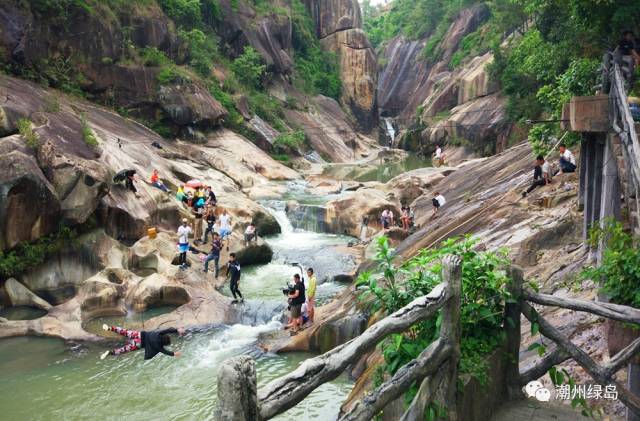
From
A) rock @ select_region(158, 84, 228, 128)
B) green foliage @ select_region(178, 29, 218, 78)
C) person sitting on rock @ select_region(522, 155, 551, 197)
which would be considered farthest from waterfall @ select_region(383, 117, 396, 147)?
person sitting on rock @ select_region(522, 155, 551, 197)

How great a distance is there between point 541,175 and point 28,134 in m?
14.2

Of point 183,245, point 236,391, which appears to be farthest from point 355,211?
point 236,391

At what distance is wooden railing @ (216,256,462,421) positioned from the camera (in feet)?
9.95

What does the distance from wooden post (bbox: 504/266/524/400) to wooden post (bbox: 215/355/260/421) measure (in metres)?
2.70

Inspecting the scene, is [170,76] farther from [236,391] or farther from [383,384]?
[236,391]

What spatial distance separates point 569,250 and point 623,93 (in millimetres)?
3962

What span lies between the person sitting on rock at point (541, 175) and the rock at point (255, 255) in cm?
906

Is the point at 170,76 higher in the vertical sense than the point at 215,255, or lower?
higher

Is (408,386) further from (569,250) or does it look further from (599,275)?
(569,250)

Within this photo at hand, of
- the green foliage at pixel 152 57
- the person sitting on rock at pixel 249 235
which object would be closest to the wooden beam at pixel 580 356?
the person sitting on rock at pixel 249 235

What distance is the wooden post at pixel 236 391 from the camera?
300cm

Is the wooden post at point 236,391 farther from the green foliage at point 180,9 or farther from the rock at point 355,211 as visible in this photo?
the green foliage at point 180,9

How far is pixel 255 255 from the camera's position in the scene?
1920 cm

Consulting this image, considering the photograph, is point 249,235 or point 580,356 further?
point 249,235
